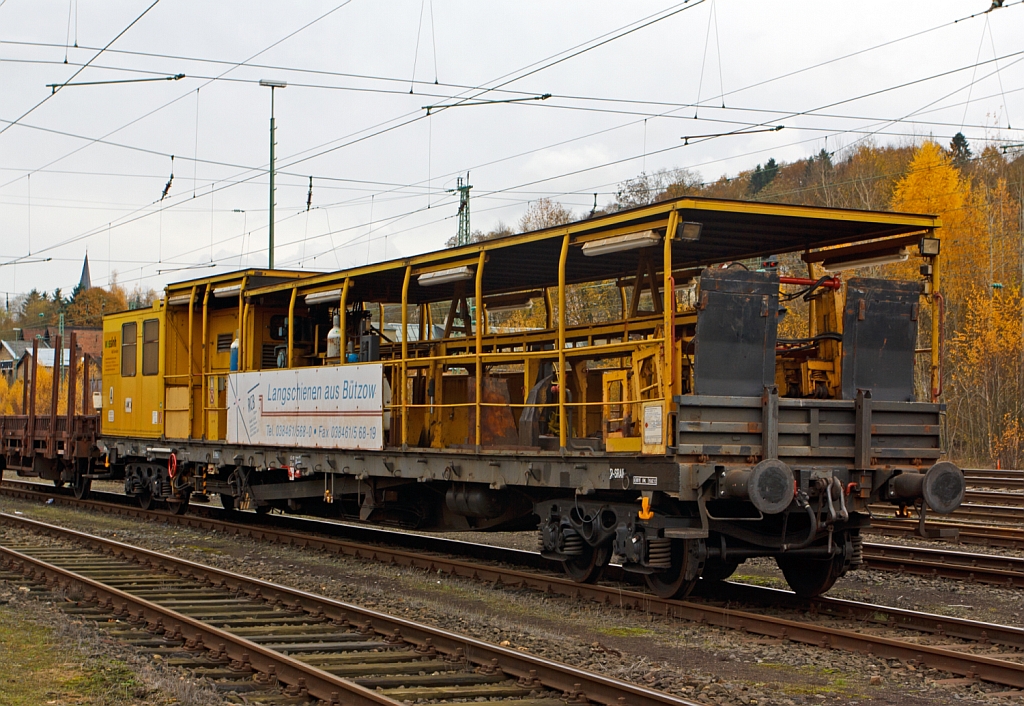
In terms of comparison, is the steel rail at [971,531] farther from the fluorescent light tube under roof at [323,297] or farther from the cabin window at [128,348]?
the cabin window at [128,348]

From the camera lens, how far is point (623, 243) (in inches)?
386

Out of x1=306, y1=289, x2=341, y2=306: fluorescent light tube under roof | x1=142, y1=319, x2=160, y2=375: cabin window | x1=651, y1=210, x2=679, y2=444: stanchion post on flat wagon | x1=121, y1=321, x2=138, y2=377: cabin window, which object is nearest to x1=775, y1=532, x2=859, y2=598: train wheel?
x1=651, y1=210, x2=679, y2=444: stanchion post on flat wagon

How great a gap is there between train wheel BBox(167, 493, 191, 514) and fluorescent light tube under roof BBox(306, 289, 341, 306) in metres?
→ 5.50

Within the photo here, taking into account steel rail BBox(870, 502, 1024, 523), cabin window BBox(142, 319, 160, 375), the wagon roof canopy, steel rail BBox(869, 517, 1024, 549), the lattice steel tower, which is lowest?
steel rail BBox(869, 517, 1024, 549)

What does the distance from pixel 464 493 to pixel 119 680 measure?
534 cm

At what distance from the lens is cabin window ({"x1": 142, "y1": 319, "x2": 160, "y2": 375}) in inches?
734

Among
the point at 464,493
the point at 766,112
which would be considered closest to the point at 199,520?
the point at 464,493

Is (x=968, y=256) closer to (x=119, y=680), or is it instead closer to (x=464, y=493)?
(x=464, y=493)

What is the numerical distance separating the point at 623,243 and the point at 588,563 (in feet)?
10.9

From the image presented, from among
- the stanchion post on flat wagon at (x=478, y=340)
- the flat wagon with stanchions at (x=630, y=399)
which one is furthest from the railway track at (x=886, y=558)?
the stanchion post on flat wagon at (x=478, y=340)

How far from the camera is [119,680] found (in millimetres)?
7316

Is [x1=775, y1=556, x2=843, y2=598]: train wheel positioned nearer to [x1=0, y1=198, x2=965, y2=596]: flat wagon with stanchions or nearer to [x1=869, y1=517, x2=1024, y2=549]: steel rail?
[x1=0, y1=198, x2=965, y2=596]: flat wagon with stanchions

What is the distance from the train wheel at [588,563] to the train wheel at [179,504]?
369 inches

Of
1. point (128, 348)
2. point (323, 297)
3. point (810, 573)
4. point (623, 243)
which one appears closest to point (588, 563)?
point (810, 573)
